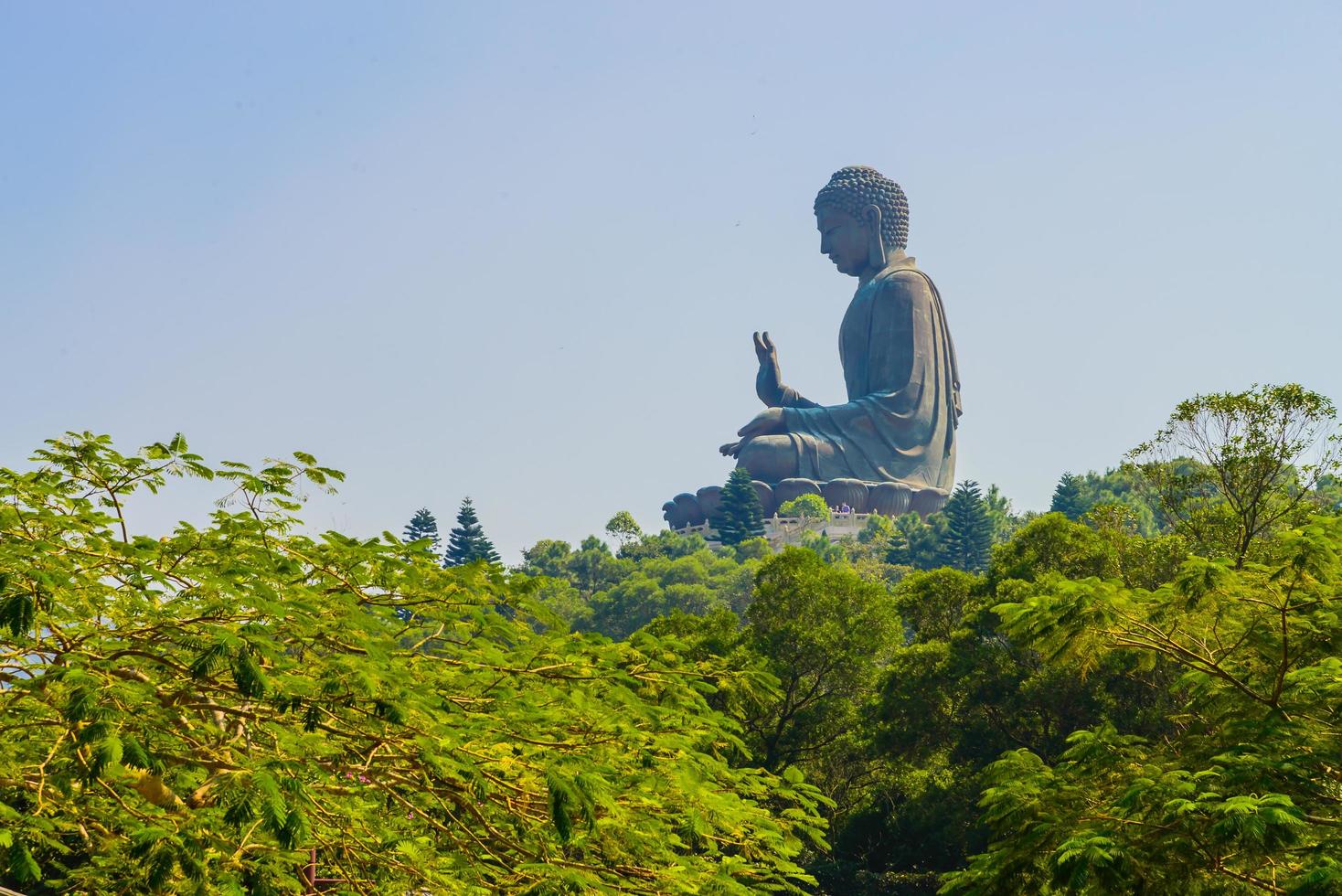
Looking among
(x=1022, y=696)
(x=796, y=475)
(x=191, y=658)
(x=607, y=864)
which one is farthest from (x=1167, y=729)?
(x=796, y=475)

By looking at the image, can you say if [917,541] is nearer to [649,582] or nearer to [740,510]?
[740,510]

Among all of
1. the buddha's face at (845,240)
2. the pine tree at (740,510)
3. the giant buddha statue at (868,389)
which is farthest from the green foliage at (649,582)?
the buddha's face at (845,240)

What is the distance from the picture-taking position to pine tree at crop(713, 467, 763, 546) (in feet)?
180

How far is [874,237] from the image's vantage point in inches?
2160

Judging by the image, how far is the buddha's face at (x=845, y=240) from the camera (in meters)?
55.1

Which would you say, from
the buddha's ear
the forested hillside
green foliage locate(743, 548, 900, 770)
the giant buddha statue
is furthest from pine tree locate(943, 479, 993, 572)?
the forested hillside

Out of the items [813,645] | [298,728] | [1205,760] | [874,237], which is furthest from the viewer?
[874,237]

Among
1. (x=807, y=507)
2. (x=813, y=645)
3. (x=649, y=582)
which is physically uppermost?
(x=807, y=507)

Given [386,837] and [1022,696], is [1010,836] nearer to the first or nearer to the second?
[386,837]

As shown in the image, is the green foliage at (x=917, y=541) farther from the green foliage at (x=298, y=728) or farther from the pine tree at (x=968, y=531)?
the green foliage at (x=298, y=728)

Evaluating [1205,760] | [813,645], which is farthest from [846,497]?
[1205,760]

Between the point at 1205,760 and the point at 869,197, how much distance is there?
48.0m

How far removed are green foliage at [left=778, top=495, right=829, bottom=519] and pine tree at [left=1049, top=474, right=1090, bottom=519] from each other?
7.91 meters

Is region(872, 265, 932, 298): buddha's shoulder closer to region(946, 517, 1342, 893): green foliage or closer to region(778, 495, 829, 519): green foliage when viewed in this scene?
region(778, 495, 829, 519): green foliage
